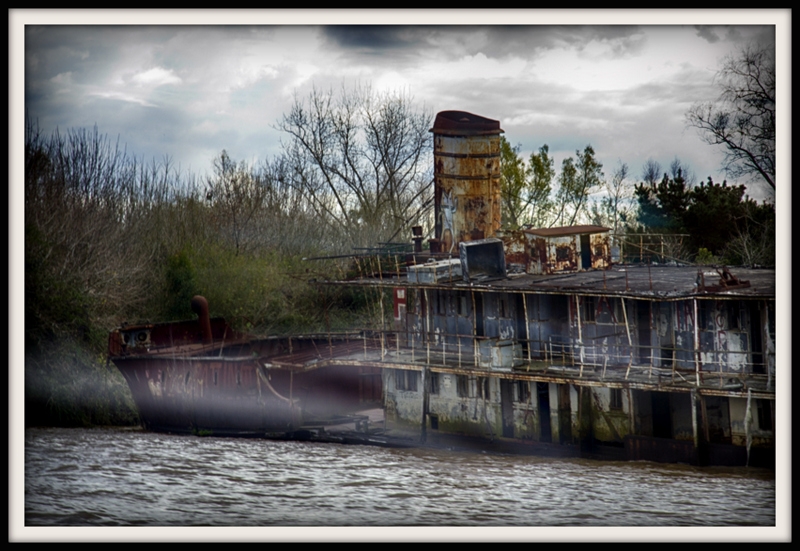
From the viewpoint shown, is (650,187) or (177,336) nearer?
(177,336)

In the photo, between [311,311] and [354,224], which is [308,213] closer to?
[354,224]

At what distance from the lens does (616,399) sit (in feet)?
72.9

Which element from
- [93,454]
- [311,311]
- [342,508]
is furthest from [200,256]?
[342,508]

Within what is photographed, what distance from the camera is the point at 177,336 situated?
29906mm

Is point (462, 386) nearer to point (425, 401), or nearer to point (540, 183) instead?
point (425, 401)

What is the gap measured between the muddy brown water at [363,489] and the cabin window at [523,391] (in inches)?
67.8

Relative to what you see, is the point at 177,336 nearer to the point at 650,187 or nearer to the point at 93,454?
the point at 93,454

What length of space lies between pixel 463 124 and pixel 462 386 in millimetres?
8410

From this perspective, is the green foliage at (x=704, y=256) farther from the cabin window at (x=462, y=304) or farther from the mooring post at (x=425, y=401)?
the mooring post at (x=425, y=401)

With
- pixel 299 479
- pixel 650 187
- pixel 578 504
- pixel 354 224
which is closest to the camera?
pixel 578 504

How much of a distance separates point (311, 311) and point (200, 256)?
5.10m

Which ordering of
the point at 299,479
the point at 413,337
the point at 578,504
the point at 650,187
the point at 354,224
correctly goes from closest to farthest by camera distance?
the point at 578,504 → the point at 299,479 → the point at 413,337 → the point at 650,187 → the point at 354,224

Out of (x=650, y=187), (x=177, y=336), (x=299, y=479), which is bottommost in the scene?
(x=299, y=479)
